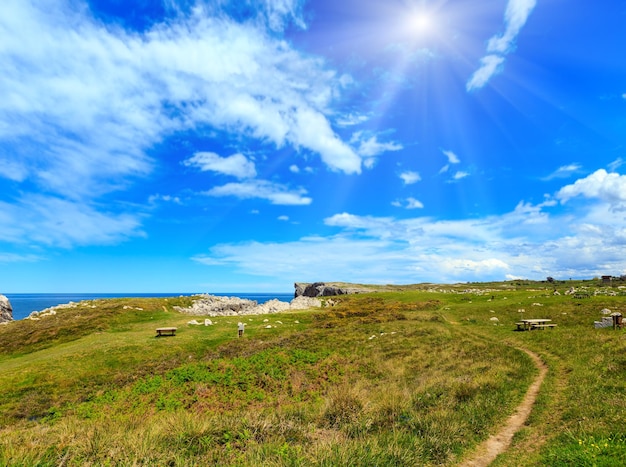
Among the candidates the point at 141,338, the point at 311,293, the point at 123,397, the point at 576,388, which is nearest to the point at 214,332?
the point at 141,338

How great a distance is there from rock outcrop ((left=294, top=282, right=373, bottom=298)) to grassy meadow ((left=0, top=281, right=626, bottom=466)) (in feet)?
263

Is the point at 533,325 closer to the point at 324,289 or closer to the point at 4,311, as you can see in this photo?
the point at 4,311

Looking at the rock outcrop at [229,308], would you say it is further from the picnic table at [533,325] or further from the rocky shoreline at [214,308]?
the picnic table at [533,325]

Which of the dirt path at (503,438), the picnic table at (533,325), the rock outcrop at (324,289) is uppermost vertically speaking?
the rock outcrop at (324,289)

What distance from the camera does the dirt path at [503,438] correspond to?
34.7ft

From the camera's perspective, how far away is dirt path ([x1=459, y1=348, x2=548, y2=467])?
10.6 meters

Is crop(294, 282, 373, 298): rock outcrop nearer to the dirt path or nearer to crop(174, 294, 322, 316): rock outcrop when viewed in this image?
crop(174, 294, 322, 316): rock outcrop

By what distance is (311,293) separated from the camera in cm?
15612

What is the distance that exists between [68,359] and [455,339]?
34.8m

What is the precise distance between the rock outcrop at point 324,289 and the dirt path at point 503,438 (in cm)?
10308

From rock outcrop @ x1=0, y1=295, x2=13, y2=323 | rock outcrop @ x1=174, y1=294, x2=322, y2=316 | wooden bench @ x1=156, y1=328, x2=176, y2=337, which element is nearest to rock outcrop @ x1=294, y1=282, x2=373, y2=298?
rock outcrop @ x1=174, y1=294, x2=322, y2=316

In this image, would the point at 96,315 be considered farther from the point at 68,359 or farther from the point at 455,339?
the point at 455,339

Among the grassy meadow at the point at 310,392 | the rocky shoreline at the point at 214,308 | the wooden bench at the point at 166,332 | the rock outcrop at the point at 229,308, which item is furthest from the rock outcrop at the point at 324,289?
the wooden bench at the point at 166,332

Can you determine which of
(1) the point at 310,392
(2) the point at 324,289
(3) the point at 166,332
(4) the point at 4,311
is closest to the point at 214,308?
(3) the point at 166,332
